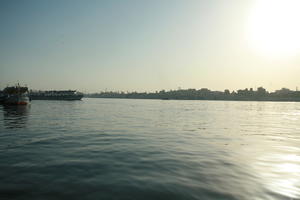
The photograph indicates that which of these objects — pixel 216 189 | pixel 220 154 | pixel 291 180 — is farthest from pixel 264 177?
pixel 220 154

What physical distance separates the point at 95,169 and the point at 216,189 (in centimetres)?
579

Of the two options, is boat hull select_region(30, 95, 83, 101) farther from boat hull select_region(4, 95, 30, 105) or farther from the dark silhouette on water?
the dark silhouette on water

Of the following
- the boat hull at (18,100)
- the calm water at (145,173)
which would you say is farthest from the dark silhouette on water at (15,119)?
the boat hull at (18,100)

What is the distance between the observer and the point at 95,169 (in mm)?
10531

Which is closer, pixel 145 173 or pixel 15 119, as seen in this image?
pixel 145 173

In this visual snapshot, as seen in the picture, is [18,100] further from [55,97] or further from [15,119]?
[55,97]

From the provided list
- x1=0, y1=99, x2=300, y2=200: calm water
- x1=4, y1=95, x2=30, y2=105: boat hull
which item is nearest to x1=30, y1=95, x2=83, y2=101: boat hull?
x1=4, y1=95, x2=30, y2=105: boat hull

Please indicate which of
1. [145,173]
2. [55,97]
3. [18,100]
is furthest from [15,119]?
[55,97]

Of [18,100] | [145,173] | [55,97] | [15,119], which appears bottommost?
[15,119]

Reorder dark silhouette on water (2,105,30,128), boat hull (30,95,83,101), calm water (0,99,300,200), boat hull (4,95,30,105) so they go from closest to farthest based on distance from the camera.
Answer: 1. calm water (0,99,300,200)
2. dark silhouette on water (2,105,30,128)
3. boat hull (4,95,30,105)
4. boat hull (30,95,83,101)

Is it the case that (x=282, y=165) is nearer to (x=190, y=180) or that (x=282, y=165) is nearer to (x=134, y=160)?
(x=190, y=180)

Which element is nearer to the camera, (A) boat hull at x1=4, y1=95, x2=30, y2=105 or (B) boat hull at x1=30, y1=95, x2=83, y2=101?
(A) boat hull at x1=4, y1=95, x2=30, y2=105

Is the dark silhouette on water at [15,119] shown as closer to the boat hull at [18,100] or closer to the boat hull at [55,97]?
the boat hull at [18,100]

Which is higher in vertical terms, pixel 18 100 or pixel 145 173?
pixel 18 100
